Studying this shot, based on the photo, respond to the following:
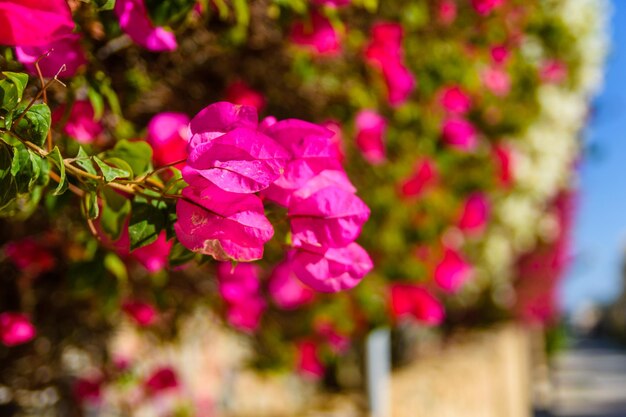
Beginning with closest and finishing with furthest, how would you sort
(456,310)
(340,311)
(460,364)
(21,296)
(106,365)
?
(21,296) < (106,365) < (340,311) < (460,364) < (456,310)

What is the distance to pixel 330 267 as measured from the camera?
822 mm

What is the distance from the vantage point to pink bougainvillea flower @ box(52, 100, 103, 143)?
44.0 inches

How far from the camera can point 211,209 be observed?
2.44ft

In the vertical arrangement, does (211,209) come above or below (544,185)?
above

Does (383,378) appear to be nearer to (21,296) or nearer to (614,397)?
(21,296)

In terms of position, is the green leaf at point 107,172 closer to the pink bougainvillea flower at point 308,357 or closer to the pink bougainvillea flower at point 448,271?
the pink bougainvillea flower at point 308,357

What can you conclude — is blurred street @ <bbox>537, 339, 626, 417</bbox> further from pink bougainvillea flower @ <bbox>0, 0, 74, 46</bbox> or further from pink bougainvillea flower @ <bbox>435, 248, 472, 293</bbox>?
pink bougainvillea flower @ <bbox>0, 0, 74, 46</bbox>

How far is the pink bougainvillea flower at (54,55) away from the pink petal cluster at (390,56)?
3.32 feet

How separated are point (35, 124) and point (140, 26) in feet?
1.08

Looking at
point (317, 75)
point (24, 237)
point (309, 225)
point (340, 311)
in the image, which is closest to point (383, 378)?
point (340, 311)

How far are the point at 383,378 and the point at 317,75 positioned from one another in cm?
140

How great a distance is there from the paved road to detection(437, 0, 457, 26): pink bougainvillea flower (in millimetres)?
8297

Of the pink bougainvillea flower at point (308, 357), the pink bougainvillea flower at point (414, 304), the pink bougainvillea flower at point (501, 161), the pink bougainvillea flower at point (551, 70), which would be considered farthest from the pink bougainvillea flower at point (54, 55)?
the pink bougainvillea flower at point (551, 70)

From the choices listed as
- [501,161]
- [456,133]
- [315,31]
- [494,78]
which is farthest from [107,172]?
[501,161]
